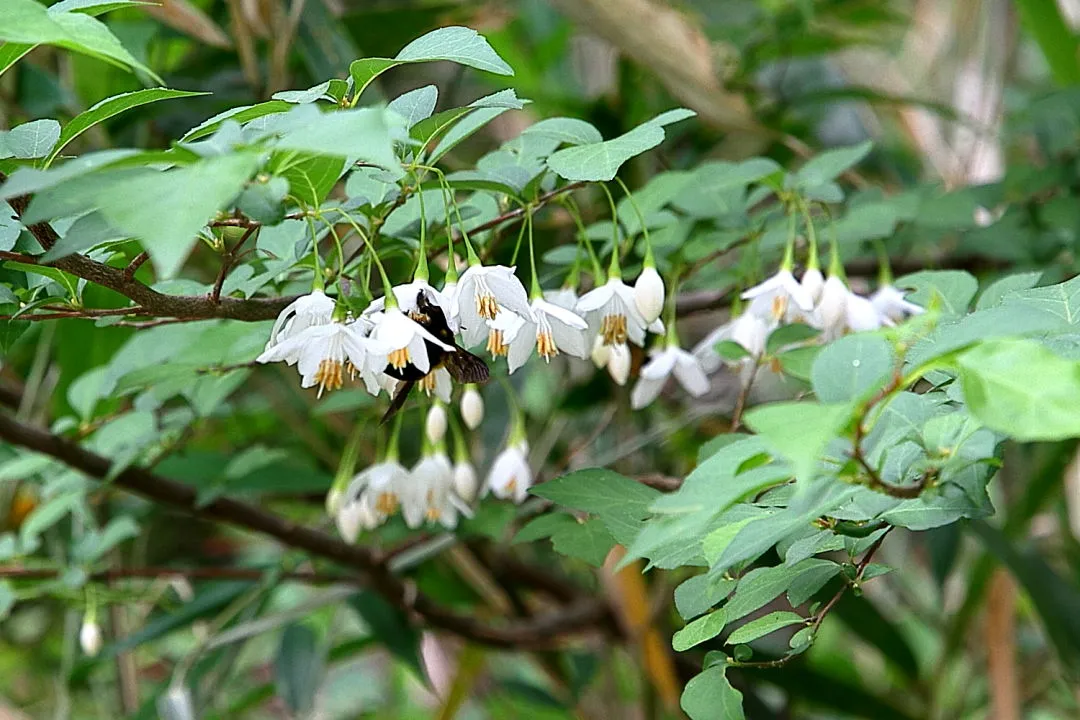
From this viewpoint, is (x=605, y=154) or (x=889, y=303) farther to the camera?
(x=889, y=303)

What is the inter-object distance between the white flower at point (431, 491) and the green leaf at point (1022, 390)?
460mm

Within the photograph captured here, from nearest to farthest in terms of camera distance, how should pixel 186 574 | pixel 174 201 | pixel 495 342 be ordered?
pixel 174 201 < pixel 495 342 < pixel 186 574

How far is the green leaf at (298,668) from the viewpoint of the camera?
1004mm

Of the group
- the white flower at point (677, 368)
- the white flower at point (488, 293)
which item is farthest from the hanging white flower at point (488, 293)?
the white flower at point (677, 368)

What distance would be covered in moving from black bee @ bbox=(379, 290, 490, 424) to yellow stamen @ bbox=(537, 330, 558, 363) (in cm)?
4

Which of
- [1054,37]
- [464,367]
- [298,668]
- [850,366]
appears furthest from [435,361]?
[1054,37]

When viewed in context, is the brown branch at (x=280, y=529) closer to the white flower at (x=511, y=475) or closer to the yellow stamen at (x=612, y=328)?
the white flower at (x=511, y=475)

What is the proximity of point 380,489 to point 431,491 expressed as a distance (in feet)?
0.12


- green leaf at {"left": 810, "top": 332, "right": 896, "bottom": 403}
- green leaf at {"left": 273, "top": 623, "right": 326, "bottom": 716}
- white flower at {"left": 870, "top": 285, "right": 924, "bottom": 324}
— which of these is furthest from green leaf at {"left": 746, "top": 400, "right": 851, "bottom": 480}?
green leaf at {"left": 273, "top": 623, "right": 326, "bottom": 716}

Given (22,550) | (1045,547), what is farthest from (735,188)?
(1045,547)

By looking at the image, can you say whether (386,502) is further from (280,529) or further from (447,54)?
(447,54)

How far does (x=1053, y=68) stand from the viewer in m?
1.15

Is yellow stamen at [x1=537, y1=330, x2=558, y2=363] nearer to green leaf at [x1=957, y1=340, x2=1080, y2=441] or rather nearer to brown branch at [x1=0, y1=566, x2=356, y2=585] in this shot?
green leaf at [x1=957, y1=340, x2=1080, y2=441]

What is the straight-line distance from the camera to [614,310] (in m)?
0.57
